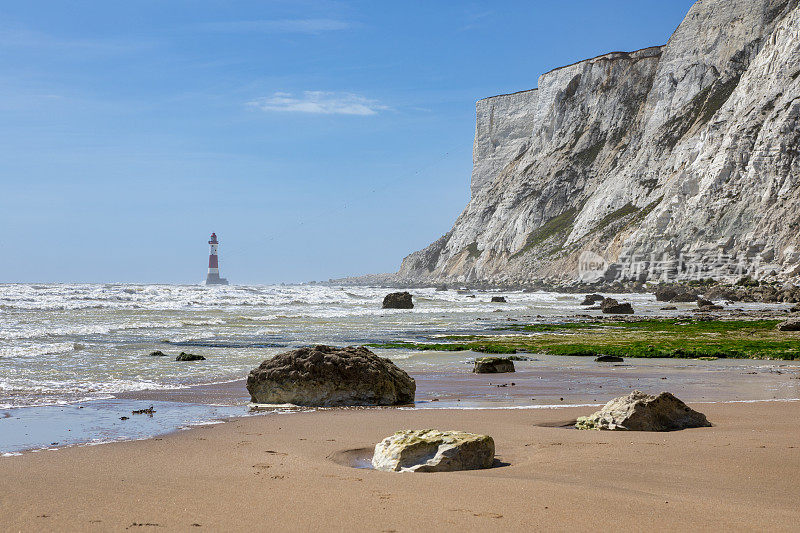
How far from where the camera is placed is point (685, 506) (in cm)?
461

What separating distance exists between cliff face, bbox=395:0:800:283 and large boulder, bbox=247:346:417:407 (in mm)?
52528

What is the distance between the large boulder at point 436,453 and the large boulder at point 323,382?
4113 mm

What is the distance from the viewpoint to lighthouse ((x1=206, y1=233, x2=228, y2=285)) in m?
190

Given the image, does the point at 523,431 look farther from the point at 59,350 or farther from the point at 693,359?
the point at 59,350

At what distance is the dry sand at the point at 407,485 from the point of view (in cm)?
431

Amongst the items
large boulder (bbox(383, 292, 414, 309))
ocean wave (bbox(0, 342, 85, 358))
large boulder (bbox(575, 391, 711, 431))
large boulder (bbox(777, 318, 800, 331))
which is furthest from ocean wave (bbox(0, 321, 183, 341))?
large boulder (bbox(777, 318, 800, 331))

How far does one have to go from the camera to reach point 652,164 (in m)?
89.7

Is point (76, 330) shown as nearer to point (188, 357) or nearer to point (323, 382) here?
point (188, 357)

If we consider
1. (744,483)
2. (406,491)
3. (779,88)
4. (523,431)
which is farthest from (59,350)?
(779,88)

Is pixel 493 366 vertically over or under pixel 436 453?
under

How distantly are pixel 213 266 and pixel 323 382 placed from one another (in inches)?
7380

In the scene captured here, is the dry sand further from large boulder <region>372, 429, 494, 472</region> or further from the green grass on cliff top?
the green grass on cliff top

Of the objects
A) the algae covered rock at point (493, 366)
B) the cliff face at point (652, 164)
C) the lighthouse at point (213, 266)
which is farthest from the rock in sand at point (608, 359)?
the lighthouse at point (213, 266)

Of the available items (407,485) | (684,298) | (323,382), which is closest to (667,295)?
(684,298)
